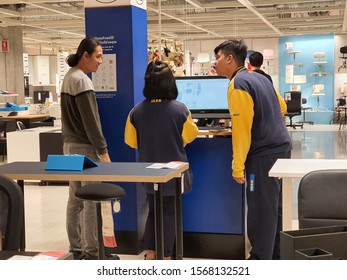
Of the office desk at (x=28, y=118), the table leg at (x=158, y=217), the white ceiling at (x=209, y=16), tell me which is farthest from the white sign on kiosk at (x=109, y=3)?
the white ceiling at (x=209, y=16)

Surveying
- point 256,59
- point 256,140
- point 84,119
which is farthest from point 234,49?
point 256,59

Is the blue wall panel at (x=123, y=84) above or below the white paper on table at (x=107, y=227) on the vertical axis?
above

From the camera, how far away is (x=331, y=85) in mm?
20422

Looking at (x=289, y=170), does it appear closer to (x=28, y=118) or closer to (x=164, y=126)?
(x=164, y=126)

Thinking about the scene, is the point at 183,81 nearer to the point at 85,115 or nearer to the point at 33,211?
the point at 85,115

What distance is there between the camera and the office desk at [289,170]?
3.25 m

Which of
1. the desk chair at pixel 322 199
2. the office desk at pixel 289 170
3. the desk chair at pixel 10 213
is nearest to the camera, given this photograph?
the desk chair at pixel 10 213

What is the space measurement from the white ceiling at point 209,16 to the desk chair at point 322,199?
32.2 ft

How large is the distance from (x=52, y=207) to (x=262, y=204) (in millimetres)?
3554

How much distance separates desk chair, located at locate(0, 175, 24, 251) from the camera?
216cm

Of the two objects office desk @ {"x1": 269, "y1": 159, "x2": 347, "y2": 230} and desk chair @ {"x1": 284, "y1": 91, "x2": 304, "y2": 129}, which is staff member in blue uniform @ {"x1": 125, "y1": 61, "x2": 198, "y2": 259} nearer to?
office desk @ {"x1": 269, "y1": 159, "x2": 347, "y2": 230}

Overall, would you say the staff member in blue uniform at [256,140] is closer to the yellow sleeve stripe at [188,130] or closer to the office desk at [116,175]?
the yellow sleeve stripe at [188,130]

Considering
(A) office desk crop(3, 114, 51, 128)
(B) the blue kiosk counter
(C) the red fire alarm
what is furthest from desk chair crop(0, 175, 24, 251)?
(C) the red fire alarm
